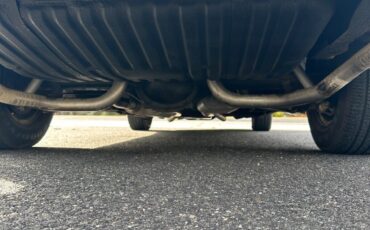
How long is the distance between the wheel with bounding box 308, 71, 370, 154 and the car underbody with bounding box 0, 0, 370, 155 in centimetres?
9

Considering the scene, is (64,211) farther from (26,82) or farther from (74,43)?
(26,82)

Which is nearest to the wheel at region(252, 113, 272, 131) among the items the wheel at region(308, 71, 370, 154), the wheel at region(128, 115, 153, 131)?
the wheel at region(128, 115, 153, 131)

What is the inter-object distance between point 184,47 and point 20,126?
1.16 metres

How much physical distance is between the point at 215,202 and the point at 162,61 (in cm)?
66

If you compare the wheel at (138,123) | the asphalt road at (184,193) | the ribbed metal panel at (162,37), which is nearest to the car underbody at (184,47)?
the ribbed metal panel at (162,37)

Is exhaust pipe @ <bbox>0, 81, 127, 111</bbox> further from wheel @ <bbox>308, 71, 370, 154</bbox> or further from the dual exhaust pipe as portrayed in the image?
wheel @ <bbox>308, 71, 370, 154</bbox>

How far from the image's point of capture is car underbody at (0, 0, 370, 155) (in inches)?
45.4

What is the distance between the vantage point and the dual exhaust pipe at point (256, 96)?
1365 mm

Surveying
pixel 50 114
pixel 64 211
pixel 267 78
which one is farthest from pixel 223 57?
pixel 50 114

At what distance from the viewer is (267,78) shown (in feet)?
5.12

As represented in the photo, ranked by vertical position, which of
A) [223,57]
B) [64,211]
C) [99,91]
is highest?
[223,57]

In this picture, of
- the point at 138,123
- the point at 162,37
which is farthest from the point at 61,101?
the point at 138,123

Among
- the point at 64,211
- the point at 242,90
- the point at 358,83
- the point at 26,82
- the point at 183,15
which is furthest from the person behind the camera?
the point at 26,82

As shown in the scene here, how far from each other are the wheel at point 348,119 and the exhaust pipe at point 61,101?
1.01 metres
